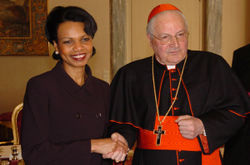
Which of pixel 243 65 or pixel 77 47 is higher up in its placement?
pixel 77 47

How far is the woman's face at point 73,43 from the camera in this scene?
1775 millimetres

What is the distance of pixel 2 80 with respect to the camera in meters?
5.71

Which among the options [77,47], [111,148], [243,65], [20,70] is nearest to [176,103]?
[111,148]

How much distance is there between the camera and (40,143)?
1.63 meters

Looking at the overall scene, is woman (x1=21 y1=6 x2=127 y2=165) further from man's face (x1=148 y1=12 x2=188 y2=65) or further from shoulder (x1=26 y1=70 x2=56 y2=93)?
man's face (x1=148 y1=12 x2=188 y2=65)

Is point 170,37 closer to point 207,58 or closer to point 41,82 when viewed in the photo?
point 207,58

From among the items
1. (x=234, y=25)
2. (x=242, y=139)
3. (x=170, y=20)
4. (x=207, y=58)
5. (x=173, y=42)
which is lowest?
(x=242, y=139)

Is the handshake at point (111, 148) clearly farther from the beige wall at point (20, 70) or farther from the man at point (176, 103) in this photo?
the beige wall at point (20, 70)

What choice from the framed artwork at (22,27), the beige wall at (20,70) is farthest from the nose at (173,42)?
the framed artwork at (22,27)

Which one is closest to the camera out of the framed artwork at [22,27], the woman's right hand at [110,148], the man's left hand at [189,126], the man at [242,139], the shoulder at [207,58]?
the man's left hand at [189,126]

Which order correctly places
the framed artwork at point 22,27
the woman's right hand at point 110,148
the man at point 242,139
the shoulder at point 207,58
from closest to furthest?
1. the woman's right hand at point 110,148
2. the shoulder at point 207,58
3. the man at point 242,139
4. the framed artwork at point 22,27

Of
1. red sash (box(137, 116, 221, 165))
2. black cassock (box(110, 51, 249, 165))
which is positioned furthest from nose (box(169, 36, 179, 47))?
red sash (box(137, 116, 221, 165))

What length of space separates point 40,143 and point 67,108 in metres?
0.26

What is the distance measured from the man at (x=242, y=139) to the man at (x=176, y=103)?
81 centimetres
